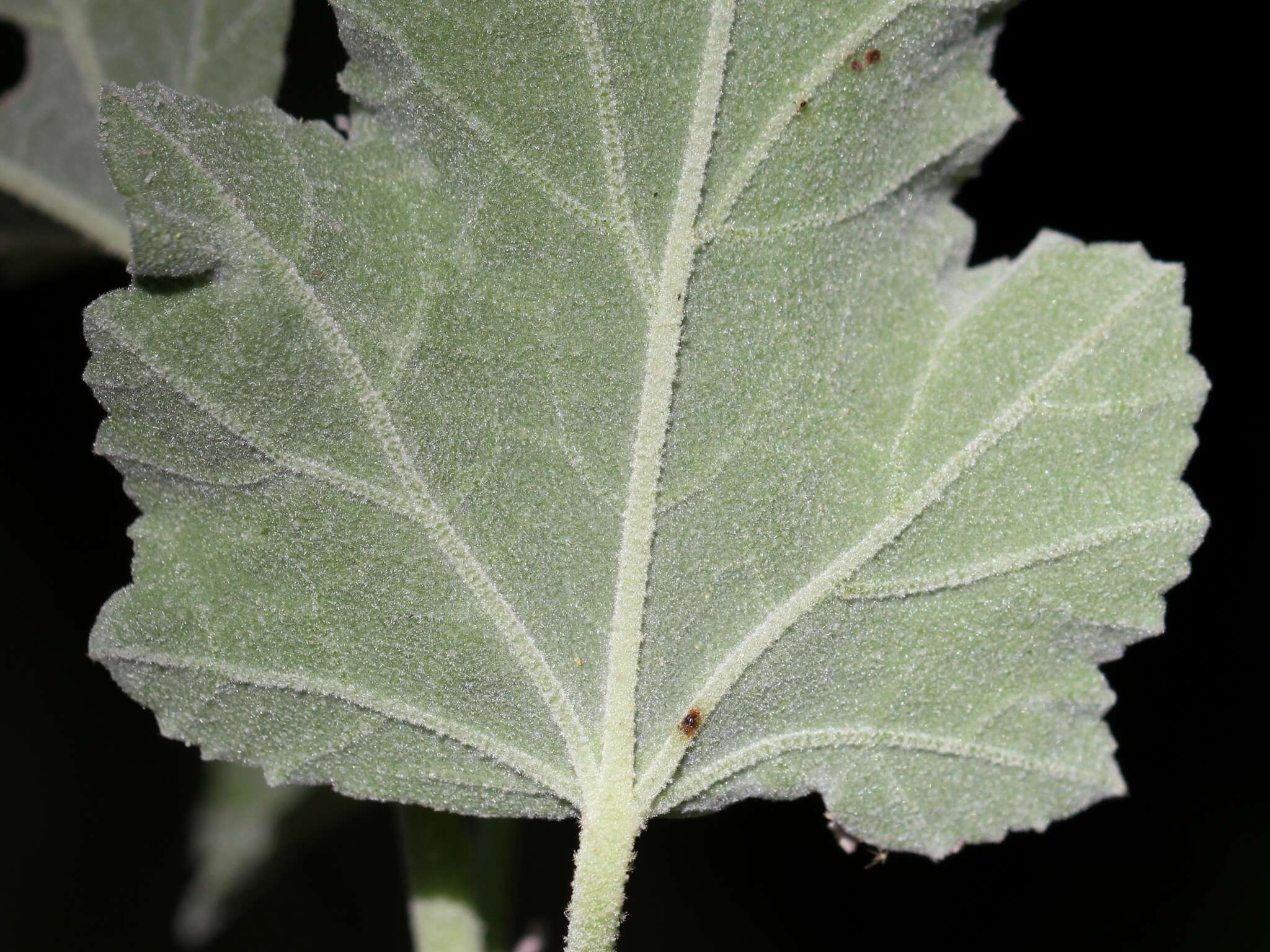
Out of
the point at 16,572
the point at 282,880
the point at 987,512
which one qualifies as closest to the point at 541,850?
the point at 282,880

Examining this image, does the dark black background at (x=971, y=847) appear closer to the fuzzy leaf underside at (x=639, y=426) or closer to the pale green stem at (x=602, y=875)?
the fuzzy leaf underside at (x=639, y=426)

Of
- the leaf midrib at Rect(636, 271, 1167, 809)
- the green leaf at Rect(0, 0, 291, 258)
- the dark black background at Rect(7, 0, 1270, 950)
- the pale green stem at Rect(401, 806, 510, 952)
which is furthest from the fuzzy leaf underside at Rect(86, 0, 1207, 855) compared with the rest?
the dark black background at Rect(7, 0, 1270, 950)

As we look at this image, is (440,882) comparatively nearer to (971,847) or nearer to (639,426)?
(639,426)

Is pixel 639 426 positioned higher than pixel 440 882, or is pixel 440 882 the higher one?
pixel 639 426

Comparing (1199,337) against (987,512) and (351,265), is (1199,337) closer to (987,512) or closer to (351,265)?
(987,512)

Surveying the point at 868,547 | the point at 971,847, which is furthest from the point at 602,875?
the point at 971,847

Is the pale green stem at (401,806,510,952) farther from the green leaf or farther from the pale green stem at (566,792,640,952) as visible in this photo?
the green leaf
